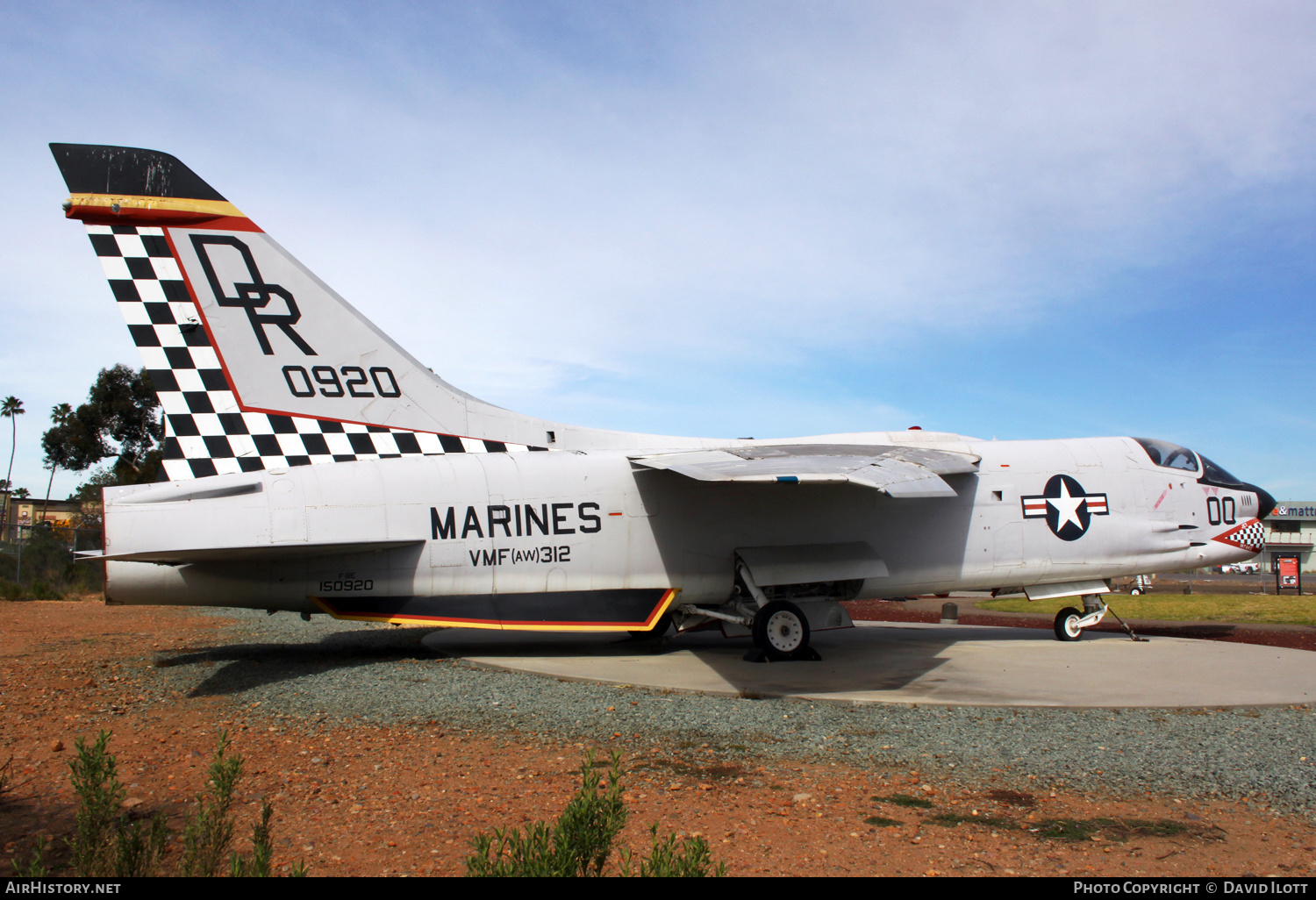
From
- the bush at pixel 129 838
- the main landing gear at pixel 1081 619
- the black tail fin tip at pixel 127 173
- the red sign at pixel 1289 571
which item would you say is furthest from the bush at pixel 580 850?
the red sign at pixel 1289 571

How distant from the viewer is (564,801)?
473cm

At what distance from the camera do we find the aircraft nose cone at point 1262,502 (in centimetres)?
1244

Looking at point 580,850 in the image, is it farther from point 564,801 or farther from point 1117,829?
point 1117,829

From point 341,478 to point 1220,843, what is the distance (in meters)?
8.73

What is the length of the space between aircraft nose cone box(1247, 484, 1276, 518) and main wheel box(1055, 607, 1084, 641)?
11.4ft

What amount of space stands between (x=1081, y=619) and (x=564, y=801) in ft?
33.7

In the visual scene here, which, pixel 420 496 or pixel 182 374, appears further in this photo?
pixel 420 496

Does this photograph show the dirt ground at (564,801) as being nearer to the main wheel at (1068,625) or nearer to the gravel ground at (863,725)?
the gravel ground at (863,725)

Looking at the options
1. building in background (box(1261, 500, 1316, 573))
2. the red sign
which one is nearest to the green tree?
the red sign

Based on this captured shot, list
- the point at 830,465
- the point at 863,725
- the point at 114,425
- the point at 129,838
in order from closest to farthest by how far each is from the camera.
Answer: the point at 129,838, the point at 863,725, the point at 830,465, the point at 114,425

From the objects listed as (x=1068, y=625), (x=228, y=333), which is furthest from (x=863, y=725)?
(x=228, y=333)

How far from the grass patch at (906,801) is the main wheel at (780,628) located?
513cm

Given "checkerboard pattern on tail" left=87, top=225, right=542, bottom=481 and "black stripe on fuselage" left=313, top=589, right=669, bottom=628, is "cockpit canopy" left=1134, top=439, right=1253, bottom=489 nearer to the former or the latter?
"black stripe on fuselage" left=313, top=589, right=669, bottom=628

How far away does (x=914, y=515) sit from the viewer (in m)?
10.7
